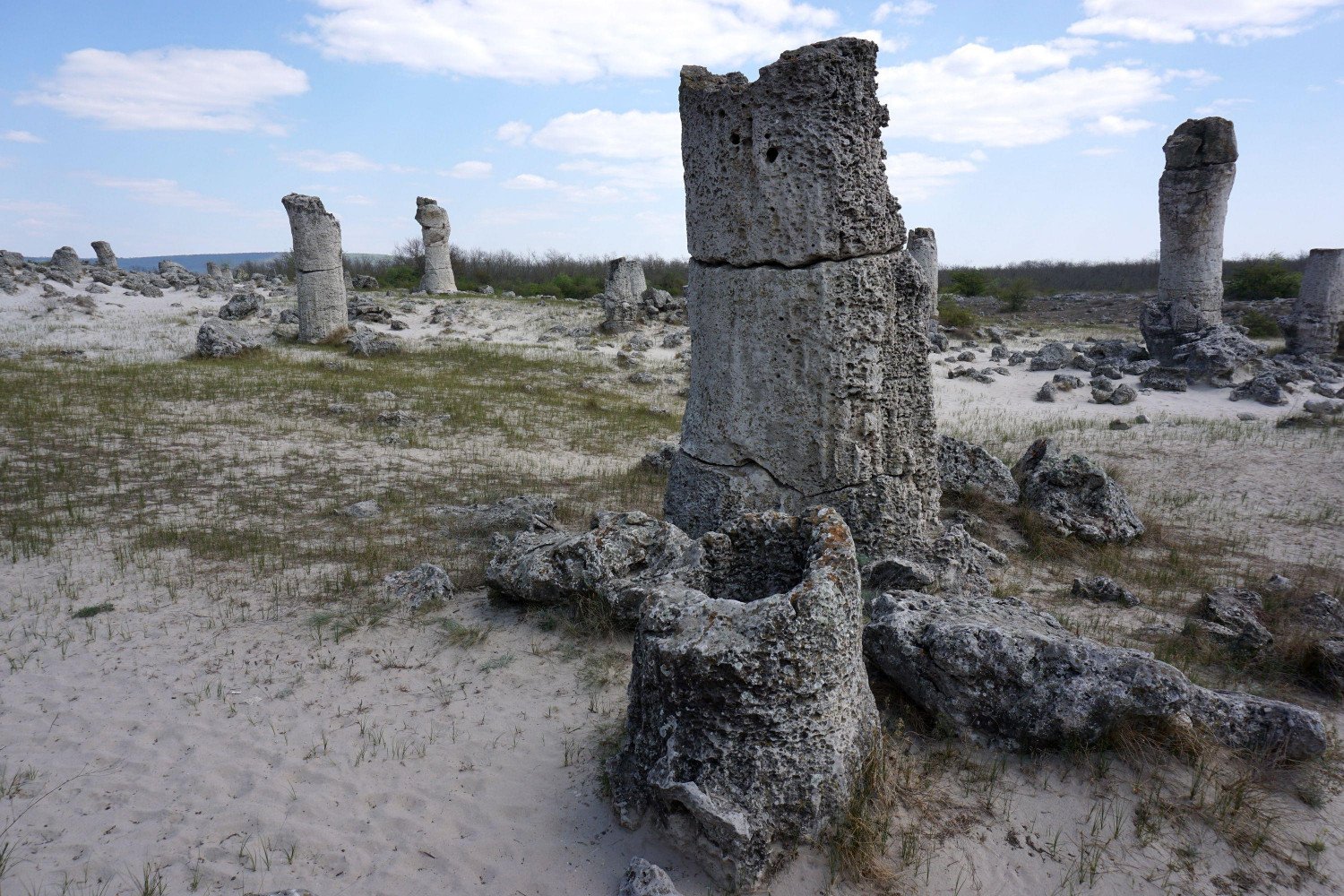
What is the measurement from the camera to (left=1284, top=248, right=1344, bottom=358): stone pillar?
14906 mm

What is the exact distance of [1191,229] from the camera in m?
13.9

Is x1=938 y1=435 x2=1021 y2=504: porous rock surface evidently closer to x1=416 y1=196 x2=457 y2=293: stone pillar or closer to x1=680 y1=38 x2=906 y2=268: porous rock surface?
x1=680 y1=38 x2=906 y2=268: porous rock surface

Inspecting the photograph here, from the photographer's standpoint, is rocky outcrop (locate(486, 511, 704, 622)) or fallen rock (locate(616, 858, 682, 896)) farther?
rocky outcrop (locate(486, 511, 704, 622))

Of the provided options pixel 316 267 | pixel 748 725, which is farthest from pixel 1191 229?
pixel 316 267

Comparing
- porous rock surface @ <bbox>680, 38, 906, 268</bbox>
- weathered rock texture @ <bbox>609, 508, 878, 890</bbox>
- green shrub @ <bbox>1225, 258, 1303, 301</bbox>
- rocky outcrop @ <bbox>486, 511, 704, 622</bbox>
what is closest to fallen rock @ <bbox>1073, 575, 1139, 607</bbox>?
porous rock surface @ <bbox>680, 38, 906, 268</bbox>

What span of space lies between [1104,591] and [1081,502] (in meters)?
1.46

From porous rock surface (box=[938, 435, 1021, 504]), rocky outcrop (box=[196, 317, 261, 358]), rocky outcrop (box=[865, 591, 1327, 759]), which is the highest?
rocky outcrop (box=[196, 317, 261, 358])

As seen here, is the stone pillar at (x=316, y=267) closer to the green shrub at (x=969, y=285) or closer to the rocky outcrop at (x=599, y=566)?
the rocky outcrop at (x=599, y=566)

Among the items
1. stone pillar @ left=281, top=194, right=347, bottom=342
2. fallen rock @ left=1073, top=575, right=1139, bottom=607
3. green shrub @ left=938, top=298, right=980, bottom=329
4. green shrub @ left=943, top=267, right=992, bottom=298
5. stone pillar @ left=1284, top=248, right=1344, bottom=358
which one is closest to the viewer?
fallen rock @ left=1073, top=575, right=1139, bottom=607

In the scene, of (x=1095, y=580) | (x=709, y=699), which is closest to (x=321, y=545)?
(x=709, y=699)

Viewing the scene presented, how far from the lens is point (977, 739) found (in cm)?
326

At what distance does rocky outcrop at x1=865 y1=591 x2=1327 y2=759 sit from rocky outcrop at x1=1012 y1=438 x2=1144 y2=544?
8.88ft

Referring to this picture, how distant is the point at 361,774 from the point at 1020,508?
17.2 ft

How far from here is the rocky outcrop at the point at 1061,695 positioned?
10.2 ft
